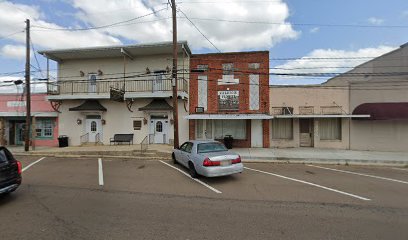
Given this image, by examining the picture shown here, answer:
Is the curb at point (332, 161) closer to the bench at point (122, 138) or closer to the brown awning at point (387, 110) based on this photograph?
the brown awning at point (387, 110)

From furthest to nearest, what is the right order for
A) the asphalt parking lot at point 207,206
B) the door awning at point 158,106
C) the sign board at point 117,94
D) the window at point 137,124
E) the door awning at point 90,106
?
the window at point 137,124 < the door awning at point 90,106 < the door awning at point 158,106 < the sign board at point 117,94 < the asphalt parking lot at point 207,206

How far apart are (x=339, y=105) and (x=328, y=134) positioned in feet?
7.36

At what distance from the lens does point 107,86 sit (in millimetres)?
18984

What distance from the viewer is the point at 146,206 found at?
586 centimetres

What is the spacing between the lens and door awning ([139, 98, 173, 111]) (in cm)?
1780

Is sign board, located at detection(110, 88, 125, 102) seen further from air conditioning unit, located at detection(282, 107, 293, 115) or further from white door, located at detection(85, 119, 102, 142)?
air conditioning unit, located at detection(282, 107, 293, 115)

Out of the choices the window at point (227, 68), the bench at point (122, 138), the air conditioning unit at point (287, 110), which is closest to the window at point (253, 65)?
the window at point (227, 68)

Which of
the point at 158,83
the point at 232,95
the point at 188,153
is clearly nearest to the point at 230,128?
the point at 232,95

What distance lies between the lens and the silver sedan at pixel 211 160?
321 inches

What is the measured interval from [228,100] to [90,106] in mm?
10788

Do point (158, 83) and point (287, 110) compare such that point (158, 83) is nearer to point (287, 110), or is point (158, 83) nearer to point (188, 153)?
point (287, 110)

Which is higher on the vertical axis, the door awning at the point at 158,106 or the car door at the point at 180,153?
the door awning at the point at 158,106

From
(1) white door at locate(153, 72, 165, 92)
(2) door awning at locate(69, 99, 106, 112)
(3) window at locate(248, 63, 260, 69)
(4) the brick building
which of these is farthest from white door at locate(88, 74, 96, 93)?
(3) window at locate(248, 63, 260, 69)

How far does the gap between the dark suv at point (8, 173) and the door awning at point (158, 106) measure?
38.2 feet
